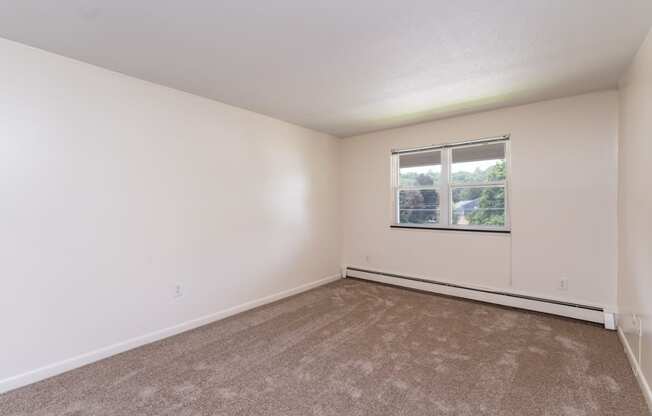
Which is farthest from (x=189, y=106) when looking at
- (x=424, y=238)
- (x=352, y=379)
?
(x=424, y=238)

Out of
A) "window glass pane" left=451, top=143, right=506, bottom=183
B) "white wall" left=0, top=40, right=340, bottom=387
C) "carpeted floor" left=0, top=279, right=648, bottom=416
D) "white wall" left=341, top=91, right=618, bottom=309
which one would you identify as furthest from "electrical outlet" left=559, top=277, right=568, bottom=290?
"white wall" left=0, top=40, right=340, bottom=387

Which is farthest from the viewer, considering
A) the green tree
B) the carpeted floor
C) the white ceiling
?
the green tree

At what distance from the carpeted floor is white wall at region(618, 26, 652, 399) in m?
0.35

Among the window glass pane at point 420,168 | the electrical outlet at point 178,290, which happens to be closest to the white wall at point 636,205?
the window glass pane at point 420,168

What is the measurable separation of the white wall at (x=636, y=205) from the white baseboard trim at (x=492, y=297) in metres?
0.34

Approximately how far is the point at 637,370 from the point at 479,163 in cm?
251

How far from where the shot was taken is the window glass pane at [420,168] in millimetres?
4340

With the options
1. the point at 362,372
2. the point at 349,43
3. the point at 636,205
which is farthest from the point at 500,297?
the point at 349,43

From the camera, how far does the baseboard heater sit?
124 inches

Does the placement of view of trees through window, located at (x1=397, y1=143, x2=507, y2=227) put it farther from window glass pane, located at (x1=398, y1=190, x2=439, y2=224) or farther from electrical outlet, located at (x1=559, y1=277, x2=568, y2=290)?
electrical outlet, located at (x1=559, y1=277, x2=568, y2=290)

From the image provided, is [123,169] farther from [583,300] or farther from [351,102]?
[583,300]

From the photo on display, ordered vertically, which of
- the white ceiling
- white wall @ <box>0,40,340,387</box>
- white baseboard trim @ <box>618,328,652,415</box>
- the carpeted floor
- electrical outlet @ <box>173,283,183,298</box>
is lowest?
the carpeted floor

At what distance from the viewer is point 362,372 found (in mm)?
2281

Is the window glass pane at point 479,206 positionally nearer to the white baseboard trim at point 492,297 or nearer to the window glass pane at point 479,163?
the window glass pane at point 479,163
